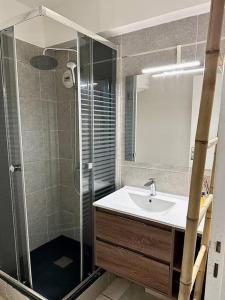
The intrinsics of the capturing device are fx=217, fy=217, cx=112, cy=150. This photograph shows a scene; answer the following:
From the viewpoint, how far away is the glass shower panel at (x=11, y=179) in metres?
1.61

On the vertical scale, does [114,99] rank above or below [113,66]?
below

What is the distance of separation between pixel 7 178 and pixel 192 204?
1536 millimetres

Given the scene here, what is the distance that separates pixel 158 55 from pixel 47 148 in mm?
1500

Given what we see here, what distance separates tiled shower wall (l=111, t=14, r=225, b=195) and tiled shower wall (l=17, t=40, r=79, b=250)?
2.08ft

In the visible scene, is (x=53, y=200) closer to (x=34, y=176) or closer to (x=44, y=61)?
(x=34, y=176)

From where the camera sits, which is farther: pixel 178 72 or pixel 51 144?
pixel 51 144

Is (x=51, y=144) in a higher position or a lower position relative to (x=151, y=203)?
higher

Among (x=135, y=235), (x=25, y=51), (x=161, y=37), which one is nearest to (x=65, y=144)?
(x=25, y=51)

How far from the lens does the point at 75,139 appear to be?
231cm

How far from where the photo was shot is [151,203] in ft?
5.98

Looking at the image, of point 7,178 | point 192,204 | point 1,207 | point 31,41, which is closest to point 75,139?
point 7,178

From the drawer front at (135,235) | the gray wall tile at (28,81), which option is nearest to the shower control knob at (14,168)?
the drawer front at (135,235)

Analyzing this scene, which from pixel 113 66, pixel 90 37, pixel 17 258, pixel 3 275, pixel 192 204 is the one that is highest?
pixel 90 37

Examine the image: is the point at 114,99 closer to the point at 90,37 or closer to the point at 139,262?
the point at 90,37
